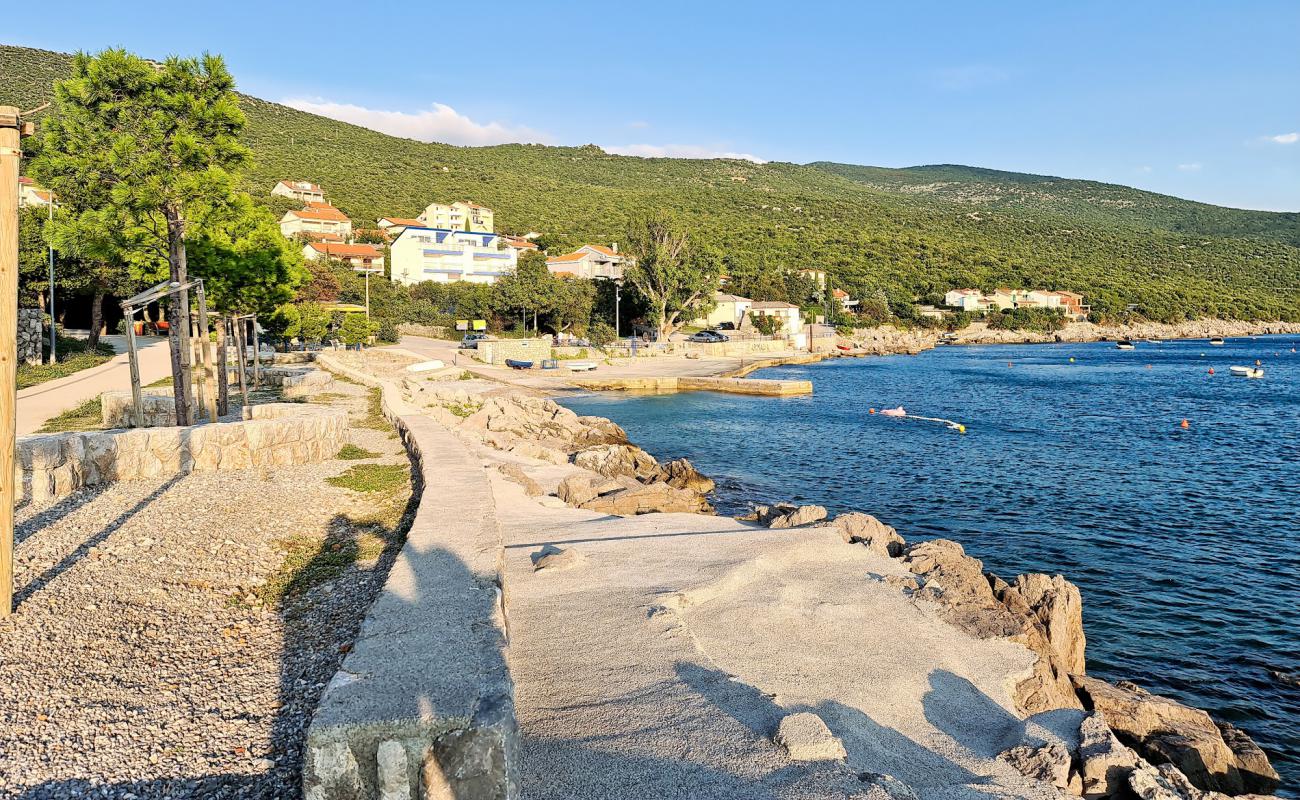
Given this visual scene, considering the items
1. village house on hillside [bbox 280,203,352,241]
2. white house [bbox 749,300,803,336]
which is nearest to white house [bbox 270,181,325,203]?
village house on hillside [bbox 280,203,352,241]

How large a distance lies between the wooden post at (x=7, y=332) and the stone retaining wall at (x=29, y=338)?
25.8m

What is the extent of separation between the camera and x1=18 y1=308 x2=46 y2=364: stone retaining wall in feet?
Answer: 89.5

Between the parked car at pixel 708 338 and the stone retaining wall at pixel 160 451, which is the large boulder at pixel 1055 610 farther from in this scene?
the parked car at pixel 708 338

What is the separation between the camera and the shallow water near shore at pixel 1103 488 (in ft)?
35.4

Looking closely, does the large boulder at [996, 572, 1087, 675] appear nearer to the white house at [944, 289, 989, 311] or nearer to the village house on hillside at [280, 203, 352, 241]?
the village house on hillside at [280, 203, 352, 241]

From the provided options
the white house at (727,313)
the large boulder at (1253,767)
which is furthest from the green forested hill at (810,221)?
the large boulder at (1253,767)

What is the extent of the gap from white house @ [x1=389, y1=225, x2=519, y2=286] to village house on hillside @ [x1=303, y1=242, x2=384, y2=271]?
1785 millimetres

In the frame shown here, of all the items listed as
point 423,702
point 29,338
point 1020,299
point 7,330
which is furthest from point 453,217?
point 423,702

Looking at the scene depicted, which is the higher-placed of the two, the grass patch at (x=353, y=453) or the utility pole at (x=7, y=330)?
the utility pole at (x=7, y=330)

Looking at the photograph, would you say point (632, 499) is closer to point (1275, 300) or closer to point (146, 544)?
point (146, 544)

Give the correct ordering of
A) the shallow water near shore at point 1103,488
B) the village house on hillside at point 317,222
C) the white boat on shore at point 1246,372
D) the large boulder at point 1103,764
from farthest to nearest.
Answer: the village house on hillside at point 317,222 → the white boat on shore at point 1246,372 → the shallow water near shore at point 1103,488 → the large boulder at point 1103,764

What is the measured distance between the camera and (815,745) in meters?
5.15

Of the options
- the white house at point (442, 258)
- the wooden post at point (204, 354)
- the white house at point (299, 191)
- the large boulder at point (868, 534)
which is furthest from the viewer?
the white house at point (299, 191)

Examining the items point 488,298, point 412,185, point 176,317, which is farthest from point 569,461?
point 412,185
